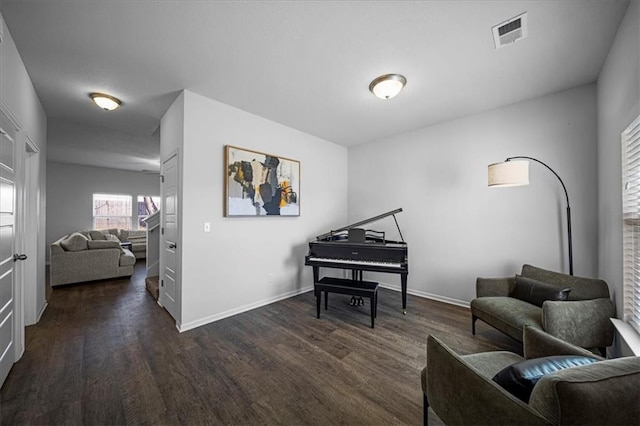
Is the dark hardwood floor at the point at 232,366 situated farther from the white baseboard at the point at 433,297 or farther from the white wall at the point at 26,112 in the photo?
the white wall at the point at 26,112

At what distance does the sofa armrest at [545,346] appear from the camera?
3.89 feet

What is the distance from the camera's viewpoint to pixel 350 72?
7.83 feet

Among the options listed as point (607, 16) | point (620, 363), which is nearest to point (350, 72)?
point (607, 16)

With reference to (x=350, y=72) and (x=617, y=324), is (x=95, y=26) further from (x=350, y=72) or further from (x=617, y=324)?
(x=617, y=324)

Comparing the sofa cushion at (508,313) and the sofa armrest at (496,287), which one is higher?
the sofa armrest at (496,287)

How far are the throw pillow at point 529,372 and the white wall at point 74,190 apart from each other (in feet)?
31.8

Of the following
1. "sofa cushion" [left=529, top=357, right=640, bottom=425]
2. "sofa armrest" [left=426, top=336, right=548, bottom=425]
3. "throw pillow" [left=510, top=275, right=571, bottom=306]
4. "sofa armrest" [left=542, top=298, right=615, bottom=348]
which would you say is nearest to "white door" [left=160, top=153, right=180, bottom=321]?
"sofa armrest" [left=426, top=336, right=548, bottom=425]

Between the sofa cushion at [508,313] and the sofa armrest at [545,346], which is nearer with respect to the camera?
the sofa armrest at [545,346]

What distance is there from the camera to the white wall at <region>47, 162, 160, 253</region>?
6582 millimetres

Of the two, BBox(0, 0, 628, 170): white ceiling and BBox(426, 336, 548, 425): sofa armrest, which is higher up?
BBox(0, 0, 628, 170): white ceiling

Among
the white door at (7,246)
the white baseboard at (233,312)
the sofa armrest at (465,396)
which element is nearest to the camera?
the sofa armrest at (465,396)

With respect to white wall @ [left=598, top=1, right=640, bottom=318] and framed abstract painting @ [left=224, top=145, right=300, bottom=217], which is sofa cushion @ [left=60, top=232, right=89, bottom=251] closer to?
framed abstract painting @ [left=224, top=145, right=300, bottom=217]

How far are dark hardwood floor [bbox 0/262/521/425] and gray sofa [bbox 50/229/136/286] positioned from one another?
1.38m

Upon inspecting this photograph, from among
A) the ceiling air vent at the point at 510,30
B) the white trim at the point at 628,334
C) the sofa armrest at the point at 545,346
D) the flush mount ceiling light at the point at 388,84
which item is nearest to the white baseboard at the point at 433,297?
the white trim at the point at 628,334
